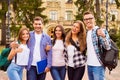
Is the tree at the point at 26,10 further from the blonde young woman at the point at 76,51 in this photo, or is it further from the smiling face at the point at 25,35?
the blonde young woman at the point at 76,51

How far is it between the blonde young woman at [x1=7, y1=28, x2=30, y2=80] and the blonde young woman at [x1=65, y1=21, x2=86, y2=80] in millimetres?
835

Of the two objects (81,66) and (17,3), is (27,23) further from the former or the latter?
(81,66)

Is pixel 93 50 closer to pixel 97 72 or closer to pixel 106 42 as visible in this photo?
pixel 106 42

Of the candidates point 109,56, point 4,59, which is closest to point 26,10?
point 4,59

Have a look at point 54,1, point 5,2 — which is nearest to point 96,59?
point 5,2

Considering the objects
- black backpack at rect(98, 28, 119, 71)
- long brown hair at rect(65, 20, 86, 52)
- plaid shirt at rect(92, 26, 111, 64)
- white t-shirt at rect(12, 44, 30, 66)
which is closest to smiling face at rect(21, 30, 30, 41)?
white t-shirt at rect(12, 44, 30, 66)

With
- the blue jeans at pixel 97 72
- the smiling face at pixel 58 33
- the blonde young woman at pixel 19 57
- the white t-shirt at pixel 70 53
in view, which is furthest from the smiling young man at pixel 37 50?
the blue jeans at pixel 97 72

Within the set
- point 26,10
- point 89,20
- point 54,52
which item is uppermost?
point 89,20

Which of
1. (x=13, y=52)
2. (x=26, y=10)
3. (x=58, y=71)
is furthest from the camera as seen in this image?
(x=26, y=10)

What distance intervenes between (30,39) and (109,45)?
1674 millimetres

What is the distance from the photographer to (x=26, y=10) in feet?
145

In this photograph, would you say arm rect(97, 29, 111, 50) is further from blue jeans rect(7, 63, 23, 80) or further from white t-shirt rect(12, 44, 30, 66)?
blue jeans rect(7, 63, 23, 80)

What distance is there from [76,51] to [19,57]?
1.18 m

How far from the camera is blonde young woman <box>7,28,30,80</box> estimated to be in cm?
789
